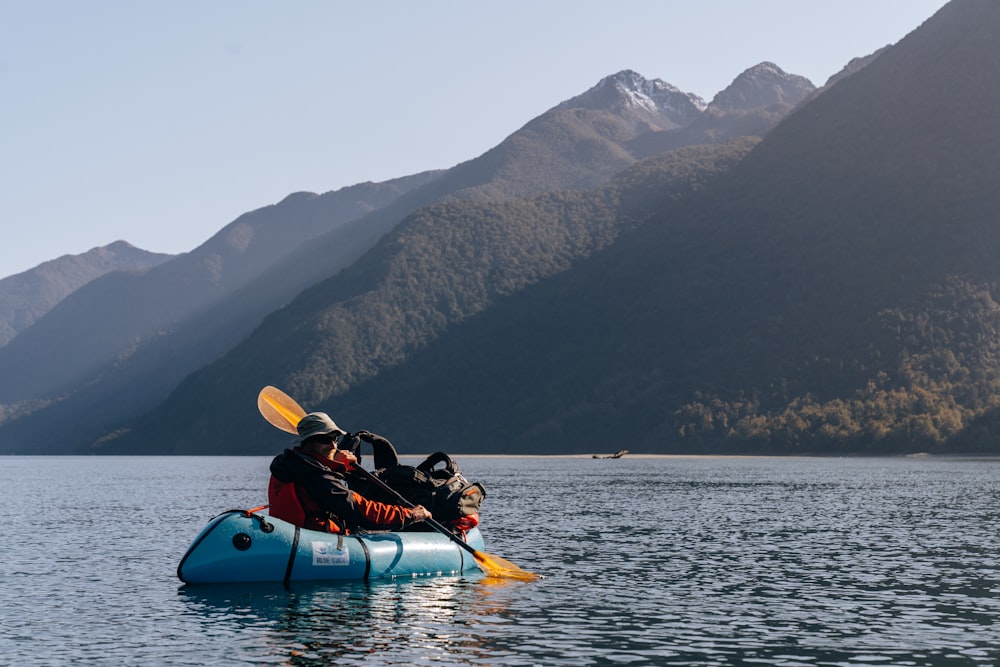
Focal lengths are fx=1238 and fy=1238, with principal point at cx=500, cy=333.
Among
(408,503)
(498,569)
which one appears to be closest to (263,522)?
(408,503)

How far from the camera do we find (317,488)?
→ 88.1 ft

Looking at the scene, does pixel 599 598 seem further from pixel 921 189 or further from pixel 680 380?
pixel 921 189

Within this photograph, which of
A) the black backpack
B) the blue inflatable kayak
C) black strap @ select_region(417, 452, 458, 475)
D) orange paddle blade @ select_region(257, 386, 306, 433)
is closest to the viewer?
the blue inflatable kayak

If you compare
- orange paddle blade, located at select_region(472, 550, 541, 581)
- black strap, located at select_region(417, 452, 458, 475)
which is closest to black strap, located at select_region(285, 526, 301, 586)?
black strap, located at select_region(417, 452, 458, 475)

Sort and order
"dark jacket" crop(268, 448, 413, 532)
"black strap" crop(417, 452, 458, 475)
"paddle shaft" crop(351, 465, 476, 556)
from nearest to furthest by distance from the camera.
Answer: "dark jacket" crop(268, 448, 413, 532), "paddle shaft" crop(351, 465, 476, 556), "black strap" crop(417, 452, 458, 475)

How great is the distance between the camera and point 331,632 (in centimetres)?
2230

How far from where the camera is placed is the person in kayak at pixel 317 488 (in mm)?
26734

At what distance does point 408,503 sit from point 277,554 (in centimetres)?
364

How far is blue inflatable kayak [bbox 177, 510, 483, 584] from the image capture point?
26.4 metres

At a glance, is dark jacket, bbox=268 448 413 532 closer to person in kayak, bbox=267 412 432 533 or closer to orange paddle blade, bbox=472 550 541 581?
person in kayak, bbox=267 412 432 533

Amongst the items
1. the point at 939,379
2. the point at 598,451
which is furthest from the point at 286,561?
the point at 598,451

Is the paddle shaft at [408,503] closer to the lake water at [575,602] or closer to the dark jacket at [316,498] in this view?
the dark jacket at [316,498]

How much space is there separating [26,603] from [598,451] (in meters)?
165

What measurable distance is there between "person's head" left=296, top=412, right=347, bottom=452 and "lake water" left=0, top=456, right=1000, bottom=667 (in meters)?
3.16
